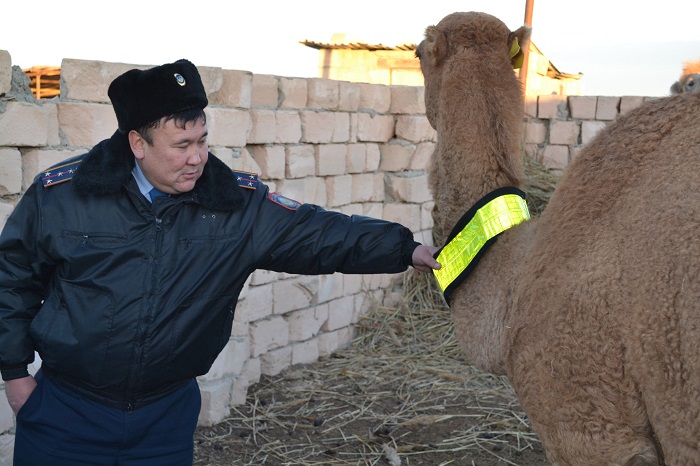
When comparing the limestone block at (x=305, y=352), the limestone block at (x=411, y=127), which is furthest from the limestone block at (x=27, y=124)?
the limestone block at (x=411, y=127)

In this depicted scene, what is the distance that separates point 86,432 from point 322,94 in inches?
205

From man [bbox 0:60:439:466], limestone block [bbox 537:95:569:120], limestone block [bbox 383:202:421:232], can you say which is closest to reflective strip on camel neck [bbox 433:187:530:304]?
man [bbox 0:60:439:466]

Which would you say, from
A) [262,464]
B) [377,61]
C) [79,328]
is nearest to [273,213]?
[79,328]

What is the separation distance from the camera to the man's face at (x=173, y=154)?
3428mm

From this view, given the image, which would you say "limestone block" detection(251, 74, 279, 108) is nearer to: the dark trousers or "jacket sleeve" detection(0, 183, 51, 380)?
"jacket sleeve" detection(0, 183, 51, 380)

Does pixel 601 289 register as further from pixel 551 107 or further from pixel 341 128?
pixel 551 107

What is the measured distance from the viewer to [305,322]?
803cm

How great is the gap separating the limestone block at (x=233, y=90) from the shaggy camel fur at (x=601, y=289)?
3276mm

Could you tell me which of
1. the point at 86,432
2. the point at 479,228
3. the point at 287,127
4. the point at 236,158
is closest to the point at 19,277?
the point at 86,432

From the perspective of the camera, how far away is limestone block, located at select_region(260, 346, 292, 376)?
7586 mm

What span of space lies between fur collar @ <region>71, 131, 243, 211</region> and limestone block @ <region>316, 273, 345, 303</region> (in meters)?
4.57

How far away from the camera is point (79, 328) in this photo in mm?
3352

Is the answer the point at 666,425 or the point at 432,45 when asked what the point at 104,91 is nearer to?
the point at 432,45

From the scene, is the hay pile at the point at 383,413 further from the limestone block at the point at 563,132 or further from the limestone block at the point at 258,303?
the limestone block at the point at 563,132
